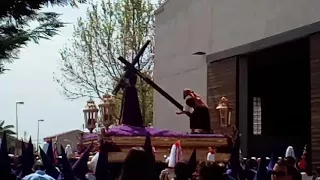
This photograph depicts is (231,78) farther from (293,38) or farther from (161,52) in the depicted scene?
(161,52)

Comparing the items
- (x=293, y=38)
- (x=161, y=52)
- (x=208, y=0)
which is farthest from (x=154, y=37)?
(x=293, y=38)

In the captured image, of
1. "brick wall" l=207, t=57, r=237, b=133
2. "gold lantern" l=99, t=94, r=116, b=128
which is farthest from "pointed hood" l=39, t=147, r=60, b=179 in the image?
"brick wall" l=207, t=57, r=237, b=133

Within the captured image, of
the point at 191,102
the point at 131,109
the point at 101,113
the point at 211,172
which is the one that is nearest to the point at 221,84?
the point at 191,102

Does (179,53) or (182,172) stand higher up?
(179,53)

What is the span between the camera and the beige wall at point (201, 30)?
21.4 metres

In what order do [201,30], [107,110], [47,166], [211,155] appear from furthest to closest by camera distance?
[201,30] < [107,110] < [211,155] < [47,166]

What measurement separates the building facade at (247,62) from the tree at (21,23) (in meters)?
16.3

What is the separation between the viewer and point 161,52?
3114 centimetres

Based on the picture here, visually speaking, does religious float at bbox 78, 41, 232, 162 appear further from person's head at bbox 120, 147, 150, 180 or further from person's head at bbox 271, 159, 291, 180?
person's head at bbox 120, 147, 150, 180

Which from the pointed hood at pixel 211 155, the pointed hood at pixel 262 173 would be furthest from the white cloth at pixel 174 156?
the pointed hood at pixel 262 173

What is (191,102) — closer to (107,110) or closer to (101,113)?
(107,110)

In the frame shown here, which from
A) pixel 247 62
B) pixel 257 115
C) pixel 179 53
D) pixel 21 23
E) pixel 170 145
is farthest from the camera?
pixel 257 115

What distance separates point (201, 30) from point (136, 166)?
22.7 meters

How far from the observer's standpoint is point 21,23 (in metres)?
3.42
